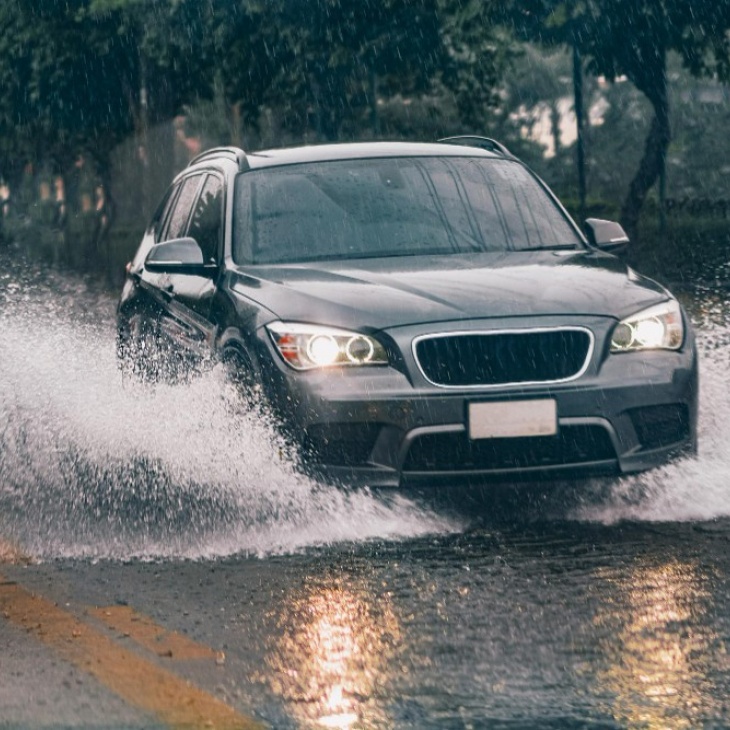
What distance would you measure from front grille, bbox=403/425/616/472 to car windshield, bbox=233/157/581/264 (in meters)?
1.48

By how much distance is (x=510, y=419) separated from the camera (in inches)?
264

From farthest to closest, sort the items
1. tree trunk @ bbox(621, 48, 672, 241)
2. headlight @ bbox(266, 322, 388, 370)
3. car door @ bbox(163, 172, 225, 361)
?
tree trunk @ bbox(621, 48, 672, 241) → car door @ bbox(163, 172, 225, 361) → headlight @ bbox(266, 322, 388, 370)

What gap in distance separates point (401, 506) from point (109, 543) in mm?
1170

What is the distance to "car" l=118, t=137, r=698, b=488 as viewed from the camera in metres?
6.72

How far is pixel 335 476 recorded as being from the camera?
22.3 ft

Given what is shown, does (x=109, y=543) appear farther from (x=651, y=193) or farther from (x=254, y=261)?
(x=651, y=193)

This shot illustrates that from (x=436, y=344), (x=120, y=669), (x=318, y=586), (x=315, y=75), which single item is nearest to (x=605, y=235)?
(x=436, y=344)

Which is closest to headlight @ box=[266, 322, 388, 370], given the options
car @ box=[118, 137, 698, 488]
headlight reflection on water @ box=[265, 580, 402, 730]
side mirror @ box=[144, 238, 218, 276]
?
car @ box=[118, 137, 698, 488]

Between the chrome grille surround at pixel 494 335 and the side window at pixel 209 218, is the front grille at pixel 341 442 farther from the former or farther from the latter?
the side window at pixel 209 218

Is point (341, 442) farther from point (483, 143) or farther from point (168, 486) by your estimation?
point (483, 143)

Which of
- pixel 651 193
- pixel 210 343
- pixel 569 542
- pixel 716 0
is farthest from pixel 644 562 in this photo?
pixel 651 193

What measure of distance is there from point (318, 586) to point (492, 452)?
1046mm

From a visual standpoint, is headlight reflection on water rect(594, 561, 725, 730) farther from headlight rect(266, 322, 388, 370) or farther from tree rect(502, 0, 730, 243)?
tree rect(502, 0, 730, 243)

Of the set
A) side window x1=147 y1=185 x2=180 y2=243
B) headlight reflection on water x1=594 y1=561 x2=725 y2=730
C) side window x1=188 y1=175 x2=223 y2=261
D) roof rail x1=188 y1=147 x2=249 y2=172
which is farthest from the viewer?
side window x1=147 y1=185 x2=180 y2=243
